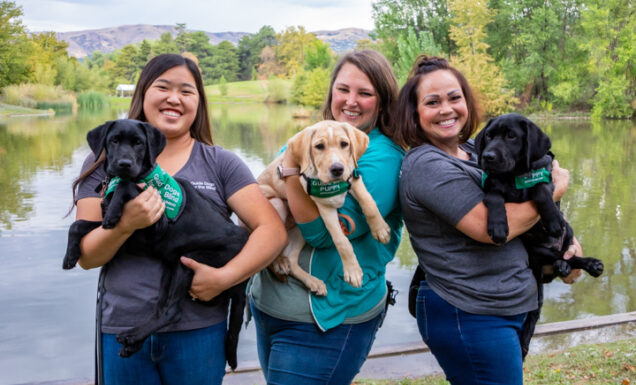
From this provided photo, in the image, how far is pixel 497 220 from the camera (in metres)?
2.31

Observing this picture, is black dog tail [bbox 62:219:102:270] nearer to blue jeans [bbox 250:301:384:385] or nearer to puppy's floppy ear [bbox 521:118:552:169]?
blue jeans [bbox 250:301:384:385]

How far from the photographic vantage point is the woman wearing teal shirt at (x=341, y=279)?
7.75 ft

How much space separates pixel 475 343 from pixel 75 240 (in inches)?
72.0

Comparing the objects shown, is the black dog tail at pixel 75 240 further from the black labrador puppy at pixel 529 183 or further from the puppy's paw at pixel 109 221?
the black labrador puppy at pixel 529 183

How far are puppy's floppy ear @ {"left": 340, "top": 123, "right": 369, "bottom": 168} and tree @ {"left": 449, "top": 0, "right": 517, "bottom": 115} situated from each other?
3909 centimetres

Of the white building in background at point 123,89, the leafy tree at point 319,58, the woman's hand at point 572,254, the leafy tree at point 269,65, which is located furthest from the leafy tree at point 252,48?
the woman's hand at point 572,254

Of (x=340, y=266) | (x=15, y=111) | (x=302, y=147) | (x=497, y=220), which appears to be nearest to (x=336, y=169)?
(x=302, y=147)

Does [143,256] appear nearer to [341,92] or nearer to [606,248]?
[341,92]

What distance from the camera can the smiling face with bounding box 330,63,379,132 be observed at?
2.67 m

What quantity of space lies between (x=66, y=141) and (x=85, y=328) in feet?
64.6

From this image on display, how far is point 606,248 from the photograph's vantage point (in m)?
9.77

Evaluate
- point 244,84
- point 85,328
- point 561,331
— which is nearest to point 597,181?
point 561,331

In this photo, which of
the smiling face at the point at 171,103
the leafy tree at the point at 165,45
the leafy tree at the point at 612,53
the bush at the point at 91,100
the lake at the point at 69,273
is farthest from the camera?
the leafy tree at the point at 165,45

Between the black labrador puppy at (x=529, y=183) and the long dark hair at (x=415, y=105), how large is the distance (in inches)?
8.5
